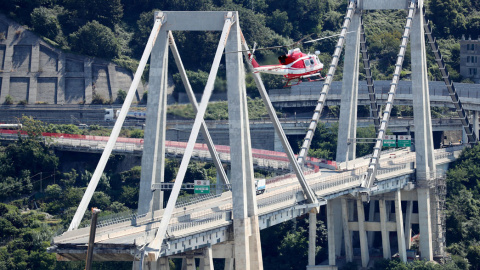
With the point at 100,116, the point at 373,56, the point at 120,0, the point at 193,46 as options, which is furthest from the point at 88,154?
the point at 373,56

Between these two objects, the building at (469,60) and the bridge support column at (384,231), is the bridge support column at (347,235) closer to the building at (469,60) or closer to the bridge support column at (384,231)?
the bridge support column at (384,231)

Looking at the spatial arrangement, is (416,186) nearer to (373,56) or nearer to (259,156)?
(259,156)

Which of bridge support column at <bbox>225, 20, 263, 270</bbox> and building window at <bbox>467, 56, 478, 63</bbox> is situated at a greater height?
building window at <bbox>467, 56, 478, 63</bbox>

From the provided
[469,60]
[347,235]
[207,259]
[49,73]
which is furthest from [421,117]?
[49,73]

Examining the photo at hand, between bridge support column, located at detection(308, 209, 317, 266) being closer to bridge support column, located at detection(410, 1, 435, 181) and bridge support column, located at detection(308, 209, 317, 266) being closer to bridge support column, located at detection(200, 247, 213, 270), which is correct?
bridge support column, located at detection(410, 1, 435, 181)

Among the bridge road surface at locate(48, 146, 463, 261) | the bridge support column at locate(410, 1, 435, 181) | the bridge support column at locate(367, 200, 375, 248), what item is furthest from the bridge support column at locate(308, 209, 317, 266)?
the bridge support column at locate(410, 1, 435, 181)

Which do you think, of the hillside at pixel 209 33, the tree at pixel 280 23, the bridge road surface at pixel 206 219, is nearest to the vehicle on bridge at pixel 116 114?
the hillside at pixel 209 33
